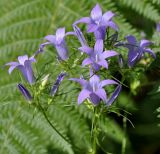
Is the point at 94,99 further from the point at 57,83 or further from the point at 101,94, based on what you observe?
the point at 57,83

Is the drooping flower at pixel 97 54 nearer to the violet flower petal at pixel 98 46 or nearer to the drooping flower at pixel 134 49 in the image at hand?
Answer: the violet flower petal at pixel 98 46

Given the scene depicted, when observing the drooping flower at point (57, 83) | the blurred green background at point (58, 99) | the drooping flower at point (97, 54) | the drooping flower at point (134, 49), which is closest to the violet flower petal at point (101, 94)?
the drooping flower at point (97, 54)

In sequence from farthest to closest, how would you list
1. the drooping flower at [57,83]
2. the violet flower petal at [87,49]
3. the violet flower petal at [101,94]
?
the drooping flower at [57,83] → the violet flower petal at [87,49] → the violet flower petal at [101,94]

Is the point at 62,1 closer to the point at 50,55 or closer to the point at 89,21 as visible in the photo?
the point at 50,55

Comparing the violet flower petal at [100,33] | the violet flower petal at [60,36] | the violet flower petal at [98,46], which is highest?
the violet flower petal at [60,36]

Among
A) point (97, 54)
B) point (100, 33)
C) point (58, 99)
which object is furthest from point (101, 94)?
Answer: point (58, 99)

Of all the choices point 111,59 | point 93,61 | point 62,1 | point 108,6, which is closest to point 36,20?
point 62,1

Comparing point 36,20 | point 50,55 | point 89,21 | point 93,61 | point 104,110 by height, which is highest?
point 36,20

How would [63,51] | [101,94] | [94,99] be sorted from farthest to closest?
1. [63,51]
2. [94,99]
3. [101,94]
